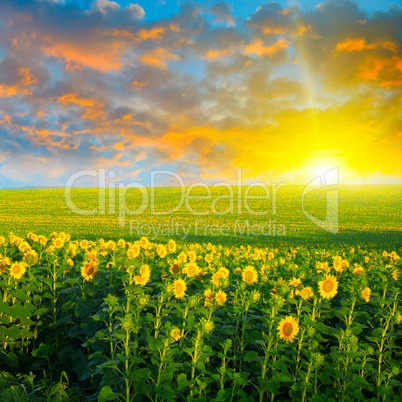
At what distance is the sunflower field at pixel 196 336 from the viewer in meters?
3.17

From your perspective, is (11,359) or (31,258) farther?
(31,258)

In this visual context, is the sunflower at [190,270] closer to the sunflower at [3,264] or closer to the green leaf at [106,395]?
the green leaf at [106,395]

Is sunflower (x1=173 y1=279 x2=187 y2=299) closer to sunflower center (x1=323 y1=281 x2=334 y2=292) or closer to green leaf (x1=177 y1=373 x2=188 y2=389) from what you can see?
green leaf (x1=177 y1=373 x2=188 y2=389)

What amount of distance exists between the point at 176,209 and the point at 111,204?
11.4 m

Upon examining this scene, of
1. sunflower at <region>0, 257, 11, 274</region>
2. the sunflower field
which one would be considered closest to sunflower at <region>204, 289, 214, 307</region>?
the sunflower field

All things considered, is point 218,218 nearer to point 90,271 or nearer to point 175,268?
point 175,268

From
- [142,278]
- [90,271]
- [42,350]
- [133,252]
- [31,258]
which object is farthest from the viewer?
[31,258]

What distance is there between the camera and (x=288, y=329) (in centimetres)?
349

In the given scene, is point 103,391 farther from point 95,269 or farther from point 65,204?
point 65,204

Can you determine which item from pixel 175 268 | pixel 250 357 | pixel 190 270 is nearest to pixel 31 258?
pixel 175 268

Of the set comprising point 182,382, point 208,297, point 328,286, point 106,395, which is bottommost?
point 106,395

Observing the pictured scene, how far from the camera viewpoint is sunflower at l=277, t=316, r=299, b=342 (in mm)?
3473

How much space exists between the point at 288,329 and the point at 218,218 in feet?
116

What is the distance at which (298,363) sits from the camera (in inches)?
134
